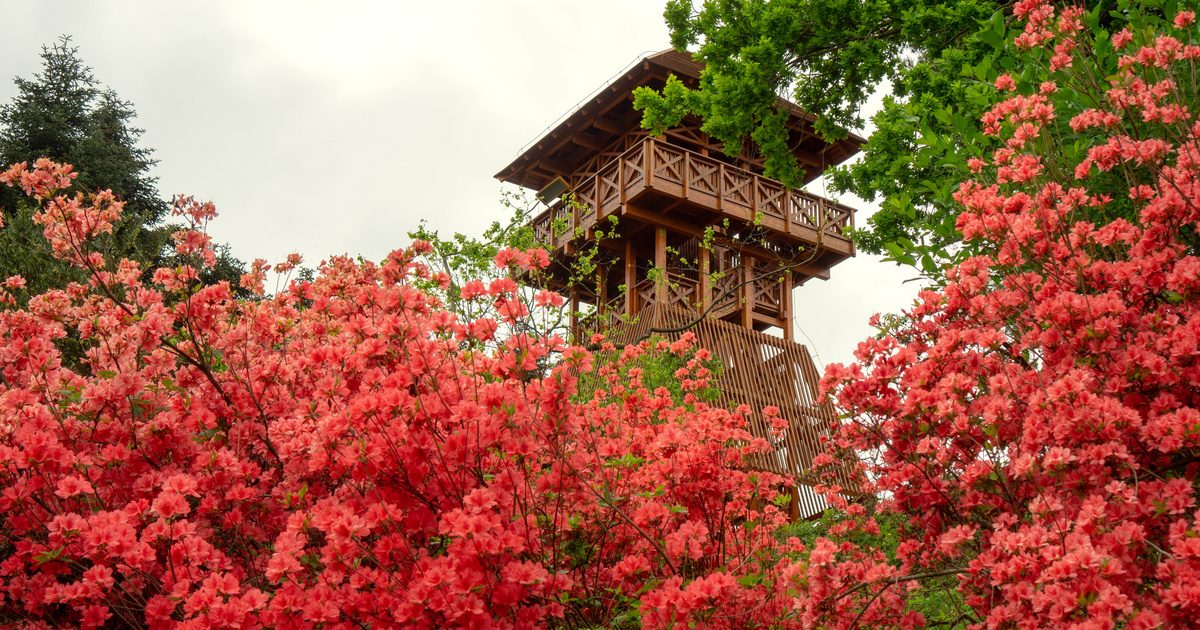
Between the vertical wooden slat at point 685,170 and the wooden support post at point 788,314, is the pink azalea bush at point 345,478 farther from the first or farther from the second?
the wooden support post at point 788,314

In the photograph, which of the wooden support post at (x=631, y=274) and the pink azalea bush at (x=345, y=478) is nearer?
the pink azalea bush at (x=345, y=478)

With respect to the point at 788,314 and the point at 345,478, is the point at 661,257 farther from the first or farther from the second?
the point at 345,478

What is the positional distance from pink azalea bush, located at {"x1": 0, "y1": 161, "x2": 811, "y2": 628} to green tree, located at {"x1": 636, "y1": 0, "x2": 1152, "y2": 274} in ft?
10.8

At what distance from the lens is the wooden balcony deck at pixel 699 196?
14422mm

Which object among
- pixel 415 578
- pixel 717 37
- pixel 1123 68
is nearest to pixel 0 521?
pixel 415 578

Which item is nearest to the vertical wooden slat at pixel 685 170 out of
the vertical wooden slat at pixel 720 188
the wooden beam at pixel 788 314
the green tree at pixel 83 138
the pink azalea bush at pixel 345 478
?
the vertical wooden slat at pixel 720 188

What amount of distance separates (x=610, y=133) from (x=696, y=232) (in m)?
3.35

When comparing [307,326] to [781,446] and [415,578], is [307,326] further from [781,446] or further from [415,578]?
[781,446]

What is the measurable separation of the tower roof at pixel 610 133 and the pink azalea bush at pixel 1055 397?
11.5 meters

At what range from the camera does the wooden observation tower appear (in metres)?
13.0

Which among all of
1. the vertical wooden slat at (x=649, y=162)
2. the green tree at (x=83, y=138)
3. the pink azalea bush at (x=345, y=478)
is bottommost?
the pink azalea bush at (x=345, y=478)

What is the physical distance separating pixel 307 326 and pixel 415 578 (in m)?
2.39

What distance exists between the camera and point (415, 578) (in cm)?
295

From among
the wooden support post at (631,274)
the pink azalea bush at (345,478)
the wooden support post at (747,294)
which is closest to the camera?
the pink azalea bush at (345,478)
